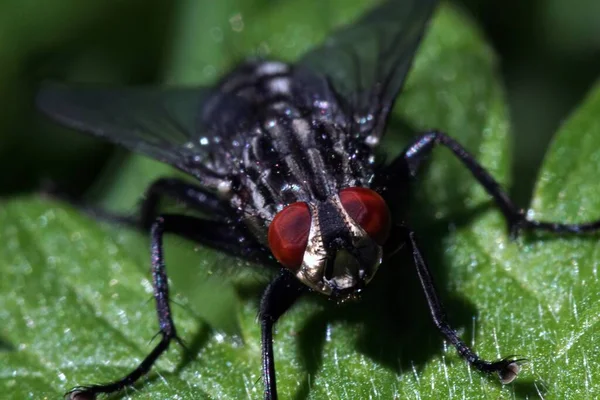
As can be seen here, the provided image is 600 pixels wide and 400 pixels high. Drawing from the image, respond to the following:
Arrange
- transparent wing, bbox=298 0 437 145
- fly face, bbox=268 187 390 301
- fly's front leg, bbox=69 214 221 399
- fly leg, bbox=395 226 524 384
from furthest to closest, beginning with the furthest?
transparent wing, bbox=298 0 437 145 → fly's front leg, bbox=69 214 221 399 → fly face, bbox=268 187 390 301 → fly leg, bbox=395 226 524 384

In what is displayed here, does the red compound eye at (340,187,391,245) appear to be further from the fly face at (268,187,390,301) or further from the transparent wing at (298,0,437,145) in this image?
the transparent wing at (298,0,437,145)

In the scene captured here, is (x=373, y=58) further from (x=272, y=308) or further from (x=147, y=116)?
(x=272, y=308)

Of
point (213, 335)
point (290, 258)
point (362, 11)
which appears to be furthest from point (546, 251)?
point (362, 11)

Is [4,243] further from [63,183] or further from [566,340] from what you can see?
[566,340]

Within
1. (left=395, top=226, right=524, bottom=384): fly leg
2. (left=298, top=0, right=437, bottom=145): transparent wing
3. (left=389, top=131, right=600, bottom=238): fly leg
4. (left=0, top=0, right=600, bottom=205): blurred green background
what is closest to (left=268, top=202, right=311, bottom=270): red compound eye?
(left=395, top=226, right=524, bottom=384): fly leg

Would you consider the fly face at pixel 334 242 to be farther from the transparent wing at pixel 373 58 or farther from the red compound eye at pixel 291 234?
the transparent wing at pixel 373 58
